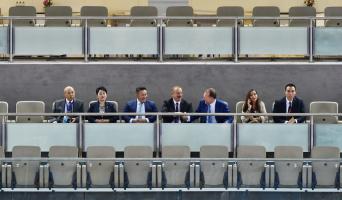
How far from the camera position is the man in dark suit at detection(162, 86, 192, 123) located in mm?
21031

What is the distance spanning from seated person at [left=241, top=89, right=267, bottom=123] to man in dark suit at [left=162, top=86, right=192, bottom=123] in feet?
3.08

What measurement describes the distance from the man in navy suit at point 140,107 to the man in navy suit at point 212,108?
71 cm

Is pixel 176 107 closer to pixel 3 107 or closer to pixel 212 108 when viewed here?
pixel 212 108

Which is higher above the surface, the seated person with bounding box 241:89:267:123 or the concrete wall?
the concrete wall

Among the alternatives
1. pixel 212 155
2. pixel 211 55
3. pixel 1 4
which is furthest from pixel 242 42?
pixel 1 4

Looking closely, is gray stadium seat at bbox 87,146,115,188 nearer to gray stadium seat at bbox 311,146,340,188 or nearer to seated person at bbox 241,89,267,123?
seated person at bbox 241,89,267,123

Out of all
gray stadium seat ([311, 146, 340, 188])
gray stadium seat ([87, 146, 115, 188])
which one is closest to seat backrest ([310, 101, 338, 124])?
gray stadium seat ([311, 146, 340, 188])

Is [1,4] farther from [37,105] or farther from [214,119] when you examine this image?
[214,119]

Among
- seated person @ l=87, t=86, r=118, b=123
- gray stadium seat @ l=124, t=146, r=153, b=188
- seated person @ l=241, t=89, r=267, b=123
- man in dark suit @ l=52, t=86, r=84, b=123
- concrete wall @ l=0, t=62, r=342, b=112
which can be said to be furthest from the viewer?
concrete wall @ l=0, t=62, r=342, b=112

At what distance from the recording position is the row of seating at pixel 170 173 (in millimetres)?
19906

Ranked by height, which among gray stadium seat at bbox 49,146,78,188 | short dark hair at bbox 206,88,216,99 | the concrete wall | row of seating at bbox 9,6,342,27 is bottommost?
gray stadium seat at bbox 49,146,78,188

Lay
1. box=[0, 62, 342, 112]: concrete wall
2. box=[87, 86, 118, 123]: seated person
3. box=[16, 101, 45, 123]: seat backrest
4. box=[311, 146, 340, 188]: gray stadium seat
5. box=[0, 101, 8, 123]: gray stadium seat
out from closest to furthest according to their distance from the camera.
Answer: box=[311, 146, 340, 188]: gray stadium seat < box=[87, 86, 118, 123]: seated person < box=[0, 101, 8, 123]: gray stadium seat < box=[16, 101, 45, 123]: seat backrest < box=[0, 62, 342, 112]: concrete wall

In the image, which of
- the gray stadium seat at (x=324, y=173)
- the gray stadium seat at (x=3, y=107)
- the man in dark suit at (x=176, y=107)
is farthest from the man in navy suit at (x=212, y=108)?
the gray stadium seat at (x=3, y=107)

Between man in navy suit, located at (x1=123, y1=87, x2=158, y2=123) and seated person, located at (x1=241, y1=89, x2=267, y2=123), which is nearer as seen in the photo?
seated person, located at (x1=241, y1=89, x2=267, y2=123)
